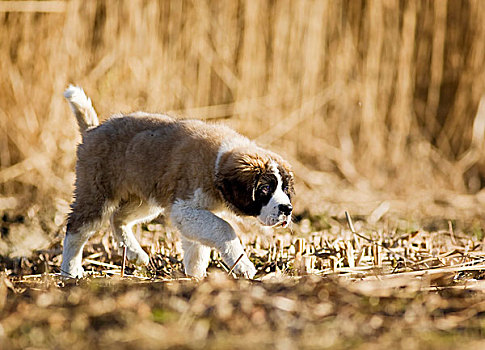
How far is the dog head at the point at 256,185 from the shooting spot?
4180 millimetres

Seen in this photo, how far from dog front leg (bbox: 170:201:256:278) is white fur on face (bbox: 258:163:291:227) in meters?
0.21

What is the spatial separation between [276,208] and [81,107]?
5.31ft

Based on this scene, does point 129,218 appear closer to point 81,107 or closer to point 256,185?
point 81,107

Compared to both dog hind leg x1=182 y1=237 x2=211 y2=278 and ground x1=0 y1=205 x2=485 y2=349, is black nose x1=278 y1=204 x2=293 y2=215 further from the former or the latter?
dog hind leg x1=182 y1=237 x2=211 y2=278

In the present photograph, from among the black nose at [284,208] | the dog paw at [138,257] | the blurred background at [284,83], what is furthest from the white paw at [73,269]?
the blurred background at [284,83]

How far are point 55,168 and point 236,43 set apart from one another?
8.04ft

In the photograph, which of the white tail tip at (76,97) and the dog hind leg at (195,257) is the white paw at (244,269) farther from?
the white tail tip at (76,97)

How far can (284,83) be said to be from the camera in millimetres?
8641

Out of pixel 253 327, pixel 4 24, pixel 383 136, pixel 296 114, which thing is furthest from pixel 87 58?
pixel 253 327

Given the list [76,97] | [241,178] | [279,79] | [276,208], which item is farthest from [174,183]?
[279,79]

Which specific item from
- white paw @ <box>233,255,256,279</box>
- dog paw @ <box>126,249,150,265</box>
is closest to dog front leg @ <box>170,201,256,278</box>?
white paw @ <box>233,255,256,279</box>

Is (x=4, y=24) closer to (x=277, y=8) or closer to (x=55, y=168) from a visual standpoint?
(x=55, y=168)

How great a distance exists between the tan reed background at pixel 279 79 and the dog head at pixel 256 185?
3.19 metres

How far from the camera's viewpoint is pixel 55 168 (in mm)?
7469
